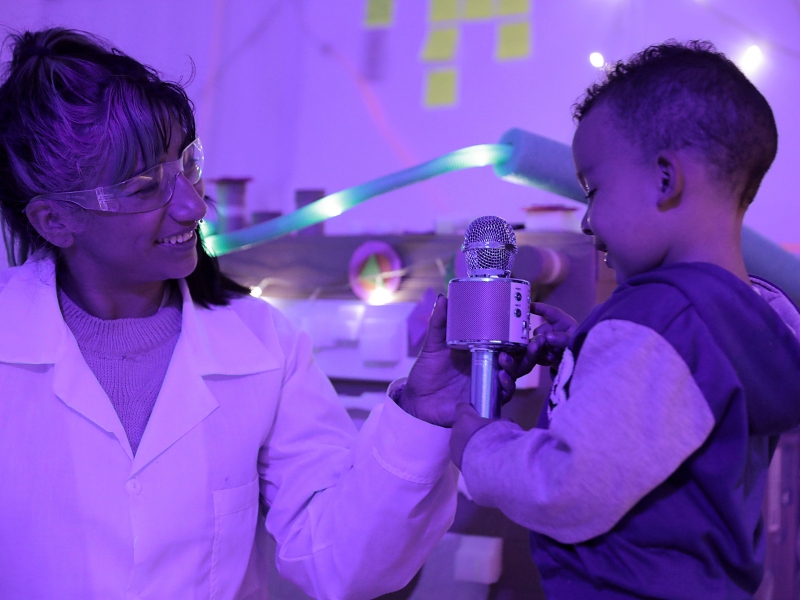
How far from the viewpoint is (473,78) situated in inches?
74.4

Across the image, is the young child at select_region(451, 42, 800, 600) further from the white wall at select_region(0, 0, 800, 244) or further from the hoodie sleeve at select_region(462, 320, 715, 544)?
the white wall at select_region(0, 0, 800, 244)

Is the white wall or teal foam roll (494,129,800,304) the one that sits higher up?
the white wall

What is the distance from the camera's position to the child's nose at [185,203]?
0.96 m

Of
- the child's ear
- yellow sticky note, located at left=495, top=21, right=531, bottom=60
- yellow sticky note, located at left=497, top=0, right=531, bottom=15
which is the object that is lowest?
the child's ear

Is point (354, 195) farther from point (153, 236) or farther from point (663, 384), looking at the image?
point (663, 384)

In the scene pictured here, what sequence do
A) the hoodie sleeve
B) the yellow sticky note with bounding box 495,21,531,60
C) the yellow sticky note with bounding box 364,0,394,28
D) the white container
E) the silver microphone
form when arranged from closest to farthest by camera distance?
1. the hoodie sleeve
2. the silver microphone
3. the white container
4. the yellow sticky note with bounding box 495,21,531,60
5. the yellow sticky note with bounding box 364,0,394,28

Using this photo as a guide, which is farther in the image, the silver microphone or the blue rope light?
the blue rope light

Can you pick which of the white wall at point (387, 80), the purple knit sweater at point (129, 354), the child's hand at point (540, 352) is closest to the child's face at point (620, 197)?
the child's hand at point (540, 352)

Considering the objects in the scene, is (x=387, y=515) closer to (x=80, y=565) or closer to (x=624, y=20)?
(x=80, y=565)

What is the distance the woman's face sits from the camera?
3.13 ft

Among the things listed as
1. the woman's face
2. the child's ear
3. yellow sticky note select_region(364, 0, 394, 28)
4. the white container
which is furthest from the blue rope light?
yellow sticky note select_region(364, 0, 394, 28)

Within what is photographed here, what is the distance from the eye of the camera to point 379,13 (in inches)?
78.5

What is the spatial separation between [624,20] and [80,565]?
1.65m

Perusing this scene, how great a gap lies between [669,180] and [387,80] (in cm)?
147
